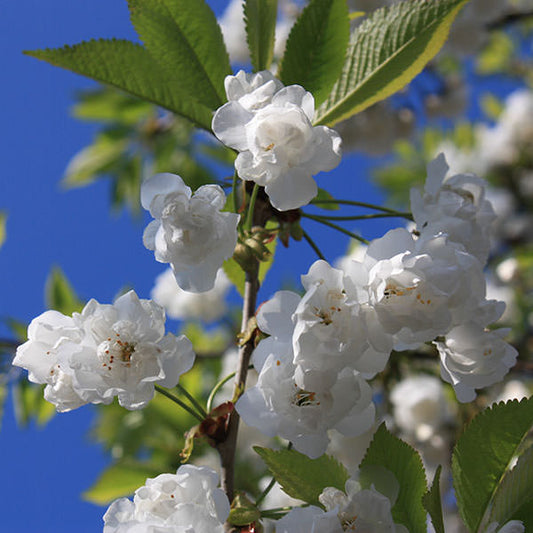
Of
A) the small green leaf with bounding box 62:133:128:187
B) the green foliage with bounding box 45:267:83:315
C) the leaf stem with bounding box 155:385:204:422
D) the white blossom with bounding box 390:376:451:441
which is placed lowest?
the white blossom with bounding box 390:376:451:441

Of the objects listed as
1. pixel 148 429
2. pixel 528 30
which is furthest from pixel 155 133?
pixel 528 30

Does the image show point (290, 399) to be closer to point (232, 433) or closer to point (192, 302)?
point (232, 433)

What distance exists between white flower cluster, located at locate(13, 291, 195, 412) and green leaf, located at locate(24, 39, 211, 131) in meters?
→ 0.33

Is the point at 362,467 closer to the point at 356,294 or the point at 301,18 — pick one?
the point at 356,294

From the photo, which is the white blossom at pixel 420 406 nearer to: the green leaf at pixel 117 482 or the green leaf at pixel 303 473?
the green leaf at pixel 117 482

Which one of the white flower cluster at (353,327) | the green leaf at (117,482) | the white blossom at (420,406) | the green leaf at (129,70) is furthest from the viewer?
the white blossom at (420,406)

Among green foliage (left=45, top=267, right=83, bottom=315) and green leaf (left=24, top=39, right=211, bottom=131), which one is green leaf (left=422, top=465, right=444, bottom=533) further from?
green foliage (left=45, top=267, right=83, bottom=315)

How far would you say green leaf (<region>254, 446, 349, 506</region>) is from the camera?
0.70 m

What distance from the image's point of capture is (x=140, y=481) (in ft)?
4.42

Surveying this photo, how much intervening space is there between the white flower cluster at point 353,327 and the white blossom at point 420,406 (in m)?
1.54

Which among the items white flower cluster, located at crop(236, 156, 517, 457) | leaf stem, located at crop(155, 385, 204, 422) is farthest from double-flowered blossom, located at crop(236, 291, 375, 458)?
leaf stem, located at crop(155, 385, 204, 422)

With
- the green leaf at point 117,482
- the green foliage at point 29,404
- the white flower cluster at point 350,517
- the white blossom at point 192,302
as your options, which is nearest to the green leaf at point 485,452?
the white flower cluster at point 350,517

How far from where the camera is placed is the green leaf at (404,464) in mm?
707

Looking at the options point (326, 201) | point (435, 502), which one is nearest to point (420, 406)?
point (326, 201)
